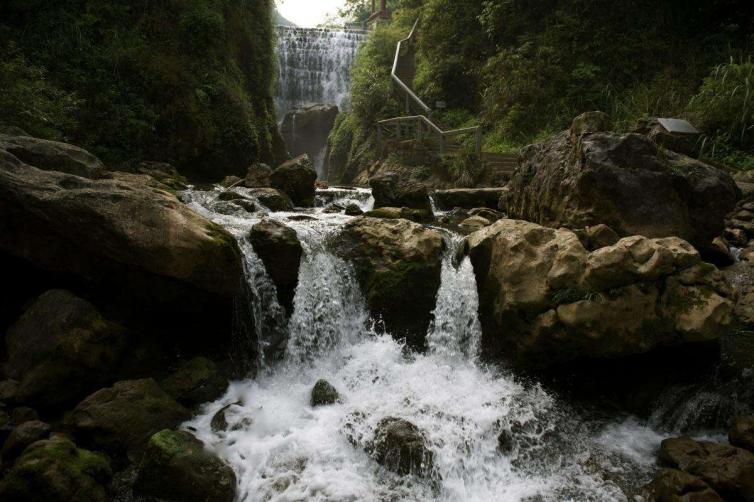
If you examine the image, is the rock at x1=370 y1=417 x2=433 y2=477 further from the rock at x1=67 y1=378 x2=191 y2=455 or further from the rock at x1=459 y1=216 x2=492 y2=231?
the rock at x1=459 y1=216 x2=492 y2=231

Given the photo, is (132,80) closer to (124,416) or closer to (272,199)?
(272,199)

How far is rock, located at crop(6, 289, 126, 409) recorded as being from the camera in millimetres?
4406

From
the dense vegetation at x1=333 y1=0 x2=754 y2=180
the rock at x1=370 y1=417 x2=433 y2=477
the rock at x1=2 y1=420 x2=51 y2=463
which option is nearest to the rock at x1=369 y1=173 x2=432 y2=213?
the dense vegetation at x1=333 y1=0 x2=754 y2=180

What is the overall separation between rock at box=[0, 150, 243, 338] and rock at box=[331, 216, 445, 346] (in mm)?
2016

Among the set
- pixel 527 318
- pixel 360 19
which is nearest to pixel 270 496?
pixel 527 318

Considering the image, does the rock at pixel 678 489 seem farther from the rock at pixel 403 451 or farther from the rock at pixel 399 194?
the rock at pixel 399 194

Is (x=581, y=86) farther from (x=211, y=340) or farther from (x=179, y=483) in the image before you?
(x=179, y=483)

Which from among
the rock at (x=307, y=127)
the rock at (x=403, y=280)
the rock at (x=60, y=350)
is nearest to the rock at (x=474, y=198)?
the rock at (x=403, y=280)

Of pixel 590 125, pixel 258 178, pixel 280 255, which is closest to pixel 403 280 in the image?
pixel 280 255

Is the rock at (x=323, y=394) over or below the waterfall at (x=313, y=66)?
below

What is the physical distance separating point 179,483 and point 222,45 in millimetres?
13942

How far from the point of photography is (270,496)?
4.02 m

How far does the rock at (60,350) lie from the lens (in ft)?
14.5

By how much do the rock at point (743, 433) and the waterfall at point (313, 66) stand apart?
24.2 metres
